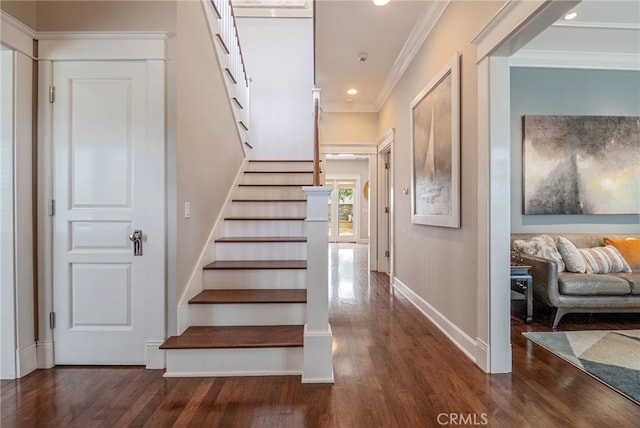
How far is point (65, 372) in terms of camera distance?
6.67 ft

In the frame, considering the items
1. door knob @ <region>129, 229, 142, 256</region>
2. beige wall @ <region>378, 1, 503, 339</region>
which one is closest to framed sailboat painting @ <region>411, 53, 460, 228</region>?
beige wall @ <region>378, 1, 503, 339</region>

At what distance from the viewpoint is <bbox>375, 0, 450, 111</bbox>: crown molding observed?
8.79 feet

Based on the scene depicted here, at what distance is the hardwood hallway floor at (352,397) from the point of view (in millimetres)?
1561

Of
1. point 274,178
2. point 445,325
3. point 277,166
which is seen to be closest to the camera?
point 445,325

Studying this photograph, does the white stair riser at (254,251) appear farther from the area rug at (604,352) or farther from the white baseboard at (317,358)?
the area rug at (604,352)

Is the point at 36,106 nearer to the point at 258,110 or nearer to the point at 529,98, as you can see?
the point at 258,110

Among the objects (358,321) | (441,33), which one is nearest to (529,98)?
(441,33)

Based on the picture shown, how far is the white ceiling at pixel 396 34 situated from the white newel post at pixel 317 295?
6.62ft

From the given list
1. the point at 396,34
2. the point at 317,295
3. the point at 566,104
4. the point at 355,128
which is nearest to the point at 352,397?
the point at 317,295

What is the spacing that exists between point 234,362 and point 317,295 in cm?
71

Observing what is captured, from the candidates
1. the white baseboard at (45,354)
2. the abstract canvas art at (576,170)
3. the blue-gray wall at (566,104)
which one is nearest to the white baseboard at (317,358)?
the white baseboard at (45,354)

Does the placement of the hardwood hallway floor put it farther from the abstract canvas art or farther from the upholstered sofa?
the abstract canvas art

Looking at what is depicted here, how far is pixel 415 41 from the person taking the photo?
3.21 metres

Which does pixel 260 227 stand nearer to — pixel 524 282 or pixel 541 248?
pixel 524 282
